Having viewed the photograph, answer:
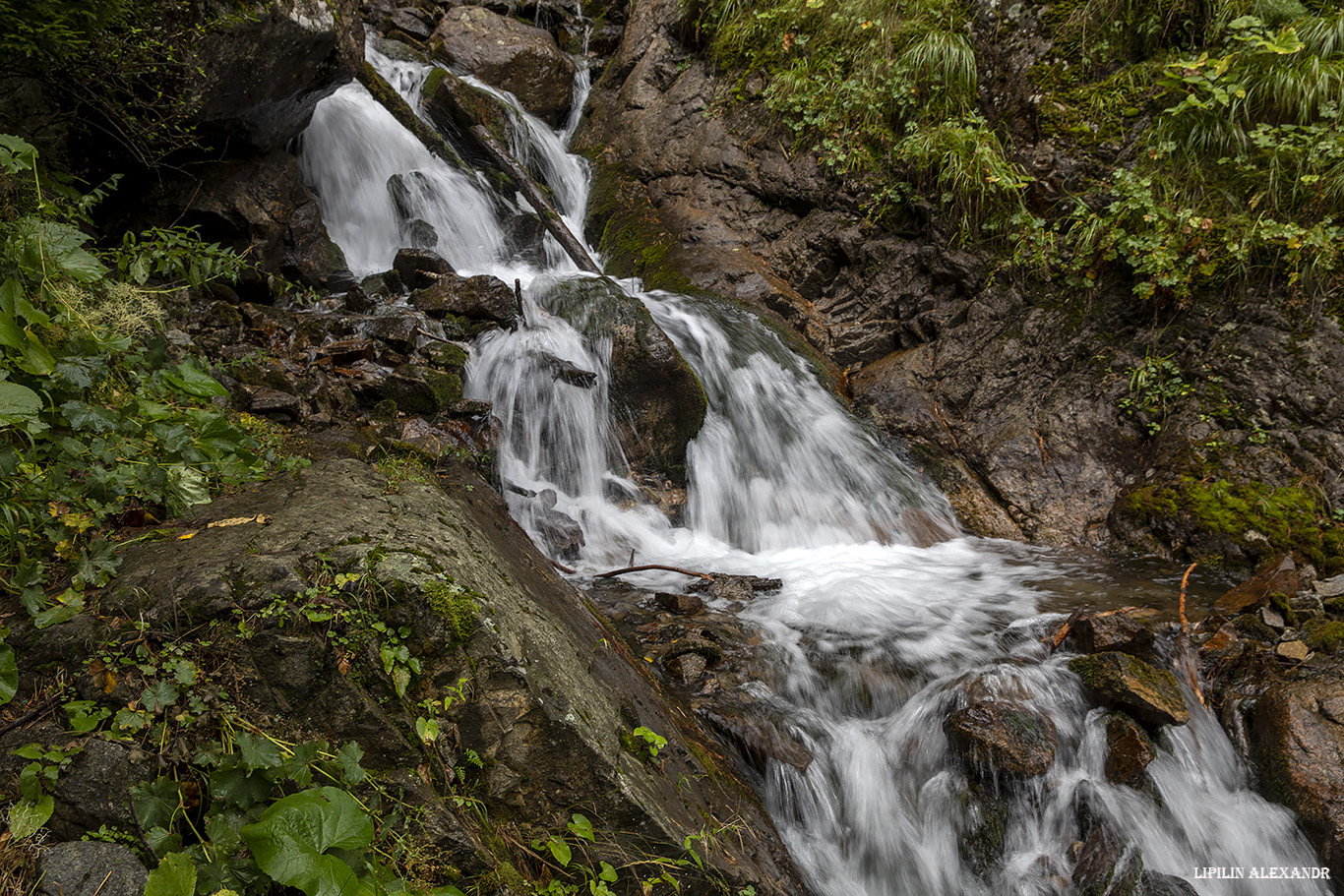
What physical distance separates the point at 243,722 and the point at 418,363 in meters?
4.21

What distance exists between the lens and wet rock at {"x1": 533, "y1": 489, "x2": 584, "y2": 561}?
5242mm

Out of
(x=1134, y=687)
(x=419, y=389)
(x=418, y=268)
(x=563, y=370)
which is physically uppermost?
(x=418, y=268)

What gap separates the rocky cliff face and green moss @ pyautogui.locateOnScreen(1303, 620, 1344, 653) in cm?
128

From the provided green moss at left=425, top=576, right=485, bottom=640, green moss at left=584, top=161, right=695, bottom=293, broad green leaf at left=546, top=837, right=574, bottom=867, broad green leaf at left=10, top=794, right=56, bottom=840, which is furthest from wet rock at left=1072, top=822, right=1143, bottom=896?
green moss at left=584, top=161, right=695, bottom=293

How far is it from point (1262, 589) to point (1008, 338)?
11.6 feet

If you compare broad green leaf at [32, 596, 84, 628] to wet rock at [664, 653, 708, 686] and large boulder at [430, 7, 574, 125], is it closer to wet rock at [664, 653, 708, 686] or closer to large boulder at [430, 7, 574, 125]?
wet rock at [664, 653, 708, 686]

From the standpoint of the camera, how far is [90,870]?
→ 4.55 ft

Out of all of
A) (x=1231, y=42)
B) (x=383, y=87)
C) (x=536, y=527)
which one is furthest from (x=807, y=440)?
(x=383, y=87)

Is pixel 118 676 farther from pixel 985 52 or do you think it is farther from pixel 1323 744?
pixel 985 52

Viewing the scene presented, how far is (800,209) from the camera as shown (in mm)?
8844

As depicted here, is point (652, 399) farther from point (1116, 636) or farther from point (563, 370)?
point (1116, 636)

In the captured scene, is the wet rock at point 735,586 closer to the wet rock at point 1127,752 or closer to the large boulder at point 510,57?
the wet rock at point 1127,752

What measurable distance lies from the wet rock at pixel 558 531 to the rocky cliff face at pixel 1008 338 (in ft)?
12.3

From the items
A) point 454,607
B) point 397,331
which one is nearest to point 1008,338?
point 397,331
